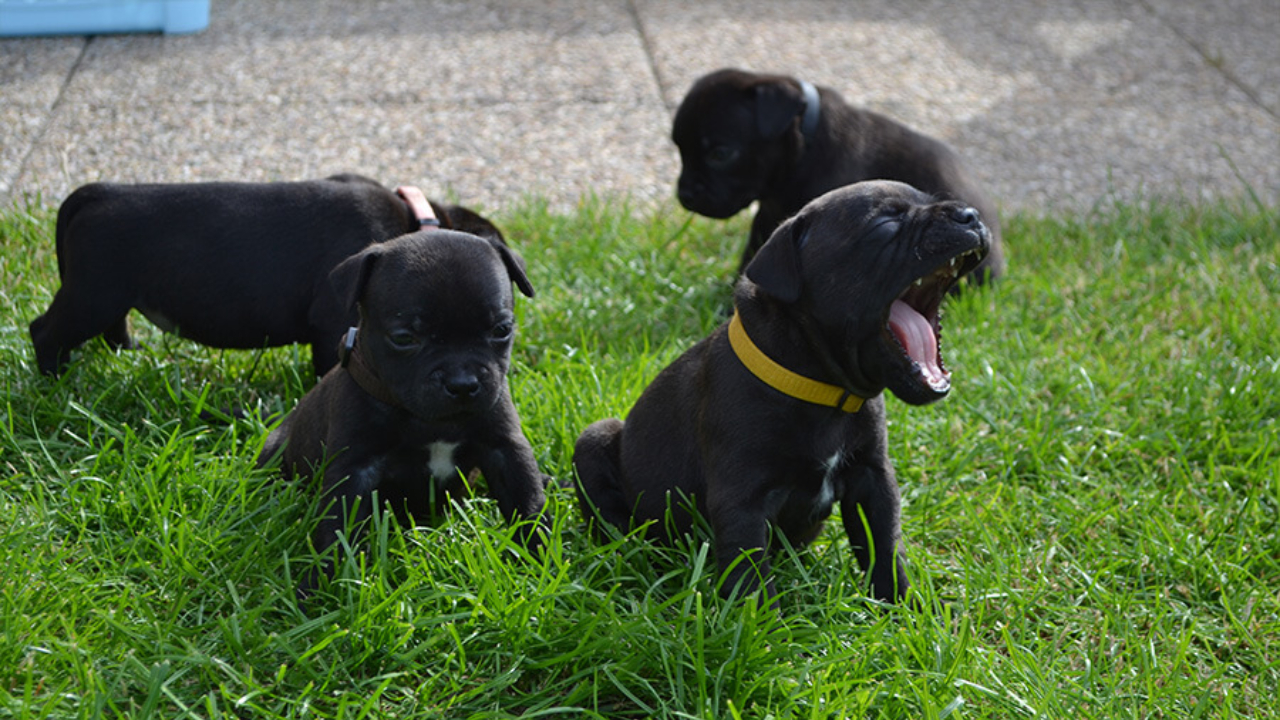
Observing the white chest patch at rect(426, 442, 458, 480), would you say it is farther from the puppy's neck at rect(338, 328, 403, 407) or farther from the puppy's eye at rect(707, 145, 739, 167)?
the puppy's eye at rect(707, 145, 739, 167)

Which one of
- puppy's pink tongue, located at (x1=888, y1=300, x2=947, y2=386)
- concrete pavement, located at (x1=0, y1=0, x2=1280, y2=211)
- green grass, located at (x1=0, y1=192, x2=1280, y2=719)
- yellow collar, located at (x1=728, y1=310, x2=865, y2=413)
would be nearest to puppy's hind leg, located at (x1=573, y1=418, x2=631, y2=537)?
green grass, located at (x1=0, y1=192, x2=1280, y2=719)

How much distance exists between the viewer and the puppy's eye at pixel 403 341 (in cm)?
335

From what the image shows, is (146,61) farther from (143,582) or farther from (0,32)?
(143,582)

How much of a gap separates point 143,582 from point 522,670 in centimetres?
110

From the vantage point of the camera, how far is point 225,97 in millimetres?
7562

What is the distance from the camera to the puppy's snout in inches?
123

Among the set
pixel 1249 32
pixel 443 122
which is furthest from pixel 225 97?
pixel 1249 32

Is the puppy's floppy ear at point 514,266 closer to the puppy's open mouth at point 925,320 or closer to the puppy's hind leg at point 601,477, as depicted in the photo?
the puppy's hind leg at point 601,477

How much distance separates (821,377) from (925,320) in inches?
14.0

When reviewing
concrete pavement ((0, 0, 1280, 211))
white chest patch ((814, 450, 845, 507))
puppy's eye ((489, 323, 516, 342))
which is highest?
puppy's eye ((489, 323, 516, 342))

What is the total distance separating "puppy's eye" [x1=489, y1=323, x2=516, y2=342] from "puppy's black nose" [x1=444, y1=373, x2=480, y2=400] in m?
0.17

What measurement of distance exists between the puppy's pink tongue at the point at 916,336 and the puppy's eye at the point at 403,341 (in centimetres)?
125

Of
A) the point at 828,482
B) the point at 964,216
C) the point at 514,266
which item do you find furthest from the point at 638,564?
the point at 964,216

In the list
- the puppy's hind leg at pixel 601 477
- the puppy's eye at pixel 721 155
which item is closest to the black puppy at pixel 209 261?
the puppy's hind leg at pixel 601 477
